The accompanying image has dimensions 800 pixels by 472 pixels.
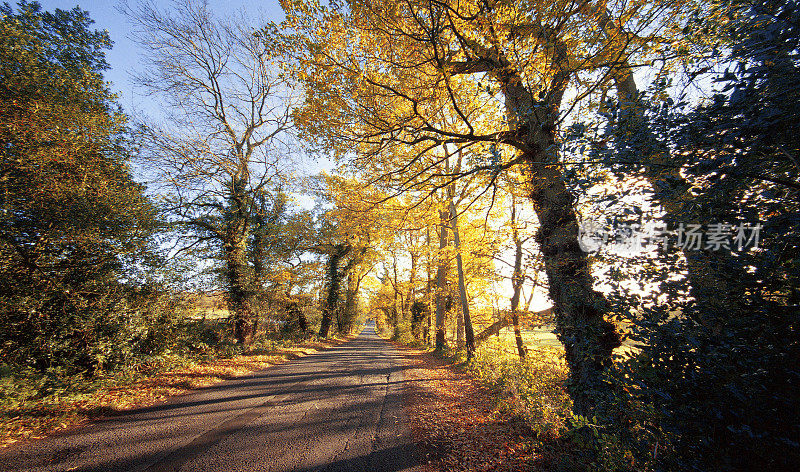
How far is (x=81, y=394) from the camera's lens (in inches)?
185

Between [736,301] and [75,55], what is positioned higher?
[75,55]

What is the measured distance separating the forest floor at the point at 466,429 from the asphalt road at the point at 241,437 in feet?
1.36

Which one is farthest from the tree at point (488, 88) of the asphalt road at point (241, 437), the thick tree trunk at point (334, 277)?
the thick tree trunk at point (334, 277)

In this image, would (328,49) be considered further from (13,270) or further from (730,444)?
(13,270)

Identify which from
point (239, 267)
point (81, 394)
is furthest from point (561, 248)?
point (239, 267)

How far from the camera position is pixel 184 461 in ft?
11.0

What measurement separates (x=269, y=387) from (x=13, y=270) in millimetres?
5775

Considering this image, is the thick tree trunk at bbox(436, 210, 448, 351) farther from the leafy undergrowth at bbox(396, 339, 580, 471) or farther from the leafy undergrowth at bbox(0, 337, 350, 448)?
the leafy undergrowth at bbox(0, 337, 350, 448)

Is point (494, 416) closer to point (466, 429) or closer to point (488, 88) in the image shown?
point (466, 429)

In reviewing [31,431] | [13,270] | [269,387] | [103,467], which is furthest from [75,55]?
[269,387]

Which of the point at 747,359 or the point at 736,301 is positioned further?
the point at 736,301

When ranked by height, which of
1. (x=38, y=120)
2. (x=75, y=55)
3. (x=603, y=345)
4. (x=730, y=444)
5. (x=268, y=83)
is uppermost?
(x=268, y=83)

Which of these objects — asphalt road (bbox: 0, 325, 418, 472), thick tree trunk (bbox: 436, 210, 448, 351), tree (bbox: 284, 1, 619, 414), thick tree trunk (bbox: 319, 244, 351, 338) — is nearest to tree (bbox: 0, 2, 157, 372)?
asphalt road (bbox: 0, 325, 418, 472)

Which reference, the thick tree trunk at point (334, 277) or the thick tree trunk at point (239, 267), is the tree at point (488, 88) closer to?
the thick tree trunk at point (239, 267)
